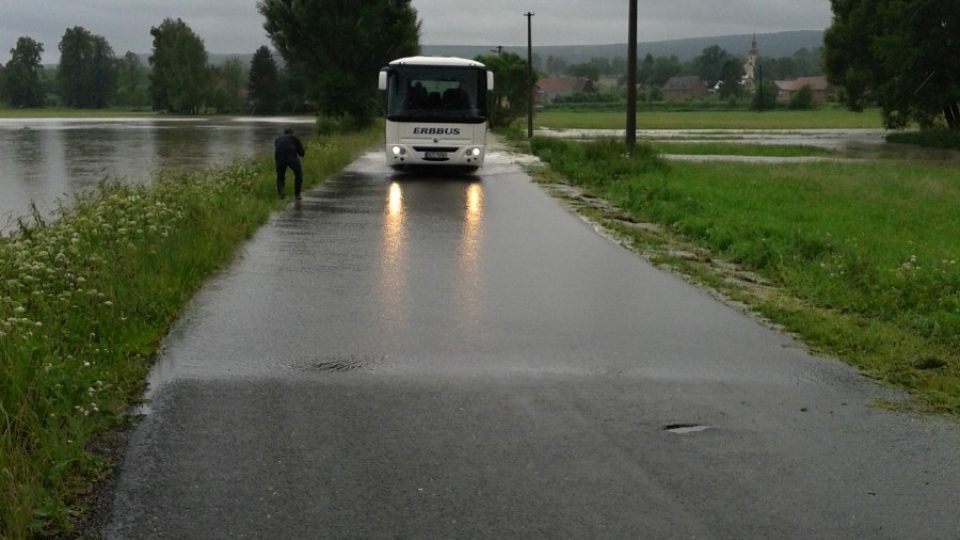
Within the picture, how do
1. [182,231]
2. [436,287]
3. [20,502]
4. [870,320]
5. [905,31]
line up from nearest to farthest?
[20,502], [870,320], [436,287], [182,231], [905,31]

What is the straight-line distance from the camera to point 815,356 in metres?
7.94

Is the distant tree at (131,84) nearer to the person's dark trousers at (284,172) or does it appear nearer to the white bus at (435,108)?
the white bus at (435,108)

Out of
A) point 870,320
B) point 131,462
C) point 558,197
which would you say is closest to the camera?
point 131,462

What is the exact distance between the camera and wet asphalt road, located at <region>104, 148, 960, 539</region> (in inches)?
186

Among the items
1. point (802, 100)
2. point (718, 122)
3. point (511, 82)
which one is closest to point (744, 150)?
point (511, 82)

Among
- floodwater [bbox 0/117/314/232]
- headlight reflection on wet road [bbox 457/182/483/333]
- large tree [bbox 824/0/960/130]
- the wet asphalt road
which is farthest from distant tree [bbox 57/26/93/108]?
the wet asphalt road

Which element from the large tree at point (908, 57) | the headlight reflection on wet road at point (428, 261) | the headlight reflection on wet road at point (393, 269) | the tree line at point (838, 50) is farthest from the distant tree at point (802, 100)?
the headlight reflection on wet road at point (393, 269)

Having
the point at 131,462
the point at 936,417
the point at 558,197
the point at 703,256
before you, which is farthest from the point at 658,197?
the point at 131,462

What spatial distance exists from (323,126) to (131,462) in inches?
1788

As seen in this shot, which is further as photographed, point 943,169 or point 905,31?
point 905,31

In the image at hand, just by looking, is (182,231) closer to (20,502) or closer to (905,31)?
(20,502)

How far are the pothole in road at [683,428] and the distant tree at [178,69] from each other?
120553mm

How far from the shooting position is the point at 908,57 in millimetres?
46062

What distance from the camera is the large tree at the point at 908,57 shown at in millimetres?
46125
